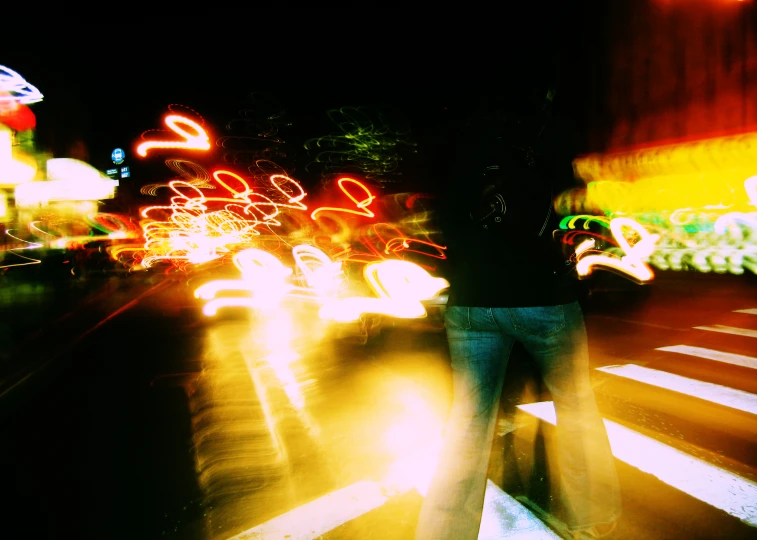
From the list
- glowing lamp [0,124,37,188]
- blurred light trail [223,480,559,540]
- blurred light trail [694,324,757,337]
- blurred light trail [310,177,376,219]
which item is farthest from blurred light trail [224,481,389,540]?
glowing lamp [0,124,37,188]

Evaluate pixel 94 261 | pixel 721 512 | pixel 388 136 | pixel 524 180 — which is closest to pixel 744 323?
pixel 721 512

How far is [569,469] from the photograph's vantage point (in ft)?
7.99

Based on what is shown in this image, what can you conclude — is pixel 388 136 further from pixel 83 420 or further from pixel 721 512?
pixel 721 512

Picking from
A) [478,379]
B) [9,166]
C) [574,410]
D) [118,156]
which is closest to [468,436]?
[478,379]

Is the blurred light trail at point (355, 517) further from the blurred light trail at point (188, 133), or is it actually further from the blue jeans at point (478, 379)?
the blurred light trail at point (188, 133)

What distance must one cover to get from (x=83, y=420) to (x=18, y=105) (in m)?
23.3

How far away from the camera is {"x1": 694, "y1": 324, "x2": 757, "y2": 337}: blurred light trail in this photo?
7.06 meters

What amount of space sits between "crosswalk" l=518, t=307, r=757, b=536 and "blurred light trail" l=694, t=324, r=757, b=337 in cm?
44

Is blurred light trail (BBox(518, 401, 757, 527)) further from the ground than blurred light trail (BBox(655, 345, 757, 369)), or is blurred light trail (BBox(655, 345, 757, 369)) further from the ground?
blurred light trail (BBox(655, 345, 757, 369))

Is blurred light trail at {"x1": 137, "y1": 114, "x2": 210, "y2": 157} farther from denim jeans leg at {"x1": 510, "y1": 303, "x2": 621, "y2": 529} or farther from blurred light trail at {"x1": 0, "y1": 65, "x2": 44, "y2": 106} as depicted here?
denim jeans leg at {"x1": 510, "y1": 303, "x2": 621, "y2": 529}

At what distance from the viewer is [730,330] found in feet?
24.2

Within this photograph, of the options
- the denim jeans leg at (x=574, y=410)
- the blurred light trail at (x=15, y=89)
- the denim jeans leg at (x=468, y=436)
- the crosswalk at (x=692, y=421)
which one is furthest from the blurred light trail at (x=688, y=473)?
the blurred light trail at (x=15, y=89)

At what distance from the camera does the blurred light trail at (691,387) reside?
439cm

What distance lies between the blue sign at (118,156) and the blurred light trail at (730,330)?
96.0 metres
